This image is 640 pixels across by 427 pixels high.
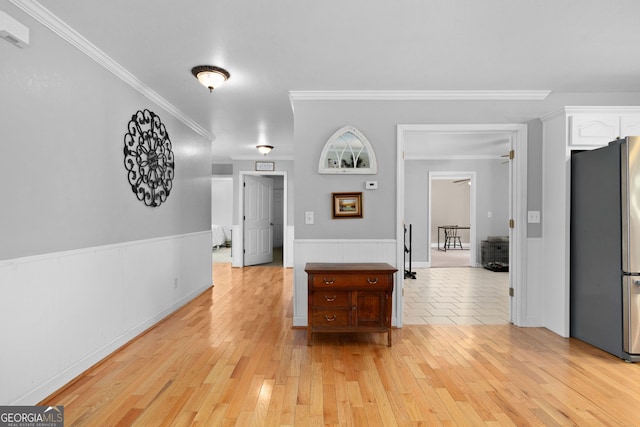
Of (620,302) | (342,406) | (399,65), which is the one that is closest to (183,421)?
(342,406)

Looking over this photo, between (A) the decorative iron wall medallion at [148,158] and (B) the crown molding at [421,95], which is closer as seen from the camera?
(A) the decorative iron wall medallion at [148,158]

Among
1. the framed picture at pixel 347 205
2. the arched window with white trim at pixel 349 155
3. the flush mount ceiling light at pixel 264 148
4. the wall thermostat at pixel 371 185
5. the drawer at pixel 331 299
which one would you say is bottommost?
the drawer at pixel 331 299

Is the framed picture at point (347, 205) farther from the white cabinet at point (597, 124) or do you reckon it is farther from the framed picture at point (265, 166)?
the framed picture at point (265, 166)

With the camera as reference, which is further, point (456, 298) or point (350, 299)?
point (456, 298)

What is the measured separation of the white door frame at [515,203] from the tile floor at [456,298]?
0.33 metres

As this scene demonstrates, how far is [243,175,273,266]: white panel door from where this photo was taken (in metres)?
7.09

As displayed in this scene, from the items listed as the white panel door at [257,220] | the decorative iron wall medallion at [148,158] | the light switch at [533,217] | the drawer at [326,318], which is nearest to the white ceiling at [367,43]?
the decorative iron wall medallion at [148,158]

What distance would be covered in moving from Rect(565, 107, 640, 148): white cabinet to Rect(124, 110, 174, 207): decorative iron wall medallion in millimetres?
4043

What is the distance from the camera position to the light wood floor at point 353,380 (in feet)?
6.29

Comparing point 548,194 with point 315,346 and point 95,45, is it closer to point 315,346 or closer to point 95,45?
point 315,346

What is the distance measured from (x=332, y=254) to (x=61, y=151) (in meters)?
2.35

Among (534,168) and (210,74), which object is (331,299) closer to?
(210,74)

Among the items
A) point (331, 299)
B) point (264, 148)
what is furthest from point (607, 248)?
point (264, 148)

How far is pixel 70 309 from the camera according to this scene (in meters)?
2.29
